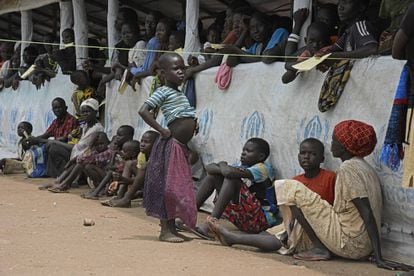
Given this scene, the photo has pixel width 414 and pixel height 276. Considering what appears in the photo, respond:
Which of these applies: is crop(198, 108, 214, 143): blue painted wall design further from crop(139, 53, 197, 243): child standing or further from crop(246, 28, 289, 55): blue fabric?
crop(139, 53, 197, 243): child standing

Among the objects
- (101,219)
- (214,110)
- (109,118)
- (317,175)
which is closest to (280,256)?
(317,175)

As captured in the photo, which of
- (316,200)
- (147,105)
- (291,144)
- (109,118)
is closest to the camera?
(316,200)

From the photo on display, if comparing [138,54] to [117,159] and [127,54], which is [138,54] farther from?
[117,159]

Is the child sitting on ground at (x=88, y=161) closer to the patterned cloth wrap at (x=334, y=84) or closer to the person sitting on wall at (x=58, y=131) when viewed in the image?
the person sitting on wall at (x=58, y=131)

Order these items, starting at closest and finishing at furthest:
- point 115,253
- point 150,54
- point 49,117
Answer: point 115,253
point 150,54
point 49,117

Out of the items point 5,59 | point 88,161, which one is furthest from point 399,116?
point 5,59

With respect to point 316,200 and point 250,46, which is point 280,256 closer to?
point 316,200

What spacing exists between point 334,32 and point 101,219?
2.69 metres

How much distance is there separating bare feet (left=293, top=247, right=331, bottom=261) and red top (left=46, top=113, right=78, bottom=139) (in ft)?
18.1

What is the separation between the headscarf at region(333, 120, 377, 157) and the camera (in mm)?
4457

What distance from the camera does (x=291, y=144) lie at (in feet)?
18.3

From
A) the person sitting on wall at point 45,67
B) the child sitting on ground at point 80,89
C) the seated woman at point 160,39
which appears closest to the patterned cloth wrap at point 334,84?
the seated woman at point 160,39

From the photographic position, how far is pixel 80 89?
31.1 ft

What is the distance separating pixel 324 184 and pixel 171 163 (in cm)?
115
